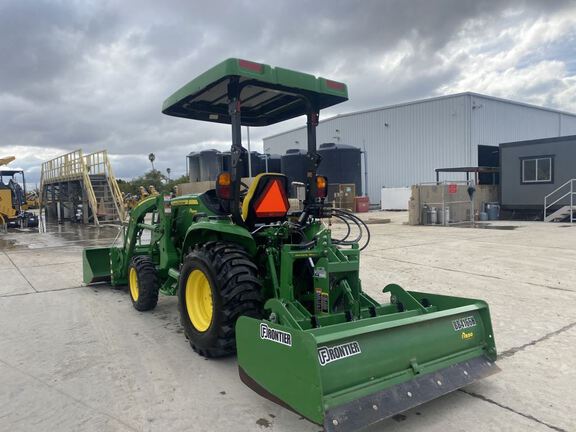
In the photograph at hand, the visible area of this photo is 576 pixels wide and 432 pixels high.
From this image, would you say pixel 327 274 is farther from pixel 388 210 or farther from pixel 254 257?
pixel 388 210

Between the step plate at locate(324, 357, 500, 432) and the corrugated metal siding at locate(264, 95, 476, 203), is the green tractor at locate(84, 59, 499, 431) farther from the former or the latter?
the corrugated metal siding at locate(264, 95, 476, 203)

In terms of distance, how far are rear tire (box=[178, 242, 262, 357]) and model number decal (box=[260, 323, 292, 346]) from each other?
2.30ft

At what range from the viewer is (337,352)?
2.76 meters

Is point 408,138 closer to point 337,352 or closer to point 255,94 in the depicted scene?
point 255,94

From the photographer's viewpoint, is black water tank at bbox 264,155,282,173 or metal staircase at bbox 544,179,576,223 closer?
metal staircase at bbox 544,179,576,223

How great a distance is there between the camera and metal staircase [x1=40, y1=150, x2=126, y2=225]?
65.3ft

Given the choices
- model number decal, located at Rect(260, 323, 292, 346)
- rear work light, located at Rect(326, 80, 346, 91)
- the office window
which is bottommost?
model number decal, located at Rect(260, 323, 292, 346)

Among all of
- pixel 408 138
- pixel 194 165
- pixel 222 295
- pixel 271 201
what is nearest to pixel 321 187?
pixel 271 201

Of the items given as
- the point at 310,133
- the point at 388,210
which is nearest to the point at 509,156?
the point at 388,210

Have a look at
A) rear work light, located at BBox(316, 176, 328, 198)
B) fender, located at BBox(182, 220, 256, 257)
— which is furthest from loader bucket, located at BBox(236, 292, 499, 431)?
rear work light, located at BBox(316, 176, 328, 198)

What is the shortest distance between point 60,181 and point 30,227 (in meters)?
3.89

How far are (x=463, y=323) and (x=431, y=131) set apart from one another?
31.5 metres

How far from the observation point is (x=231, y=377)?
11.9 feet

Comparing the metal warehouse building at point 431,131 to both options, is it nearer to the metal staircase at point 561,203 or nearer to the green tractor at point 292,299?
the metal staircase at point 561,203
